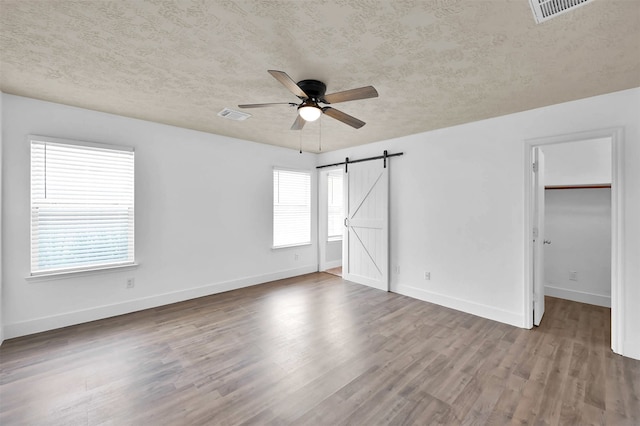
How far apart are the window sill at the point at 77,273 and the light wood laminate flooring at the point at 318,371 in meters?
0.61

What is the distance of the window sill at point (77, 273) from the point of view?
10.2 feet

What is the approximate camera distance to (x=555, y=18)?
5.56 ft

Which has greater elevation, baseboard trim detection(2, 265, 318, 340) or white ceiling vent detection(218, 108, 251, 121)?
white ceiling vent detection(218, 108, 251, 121)

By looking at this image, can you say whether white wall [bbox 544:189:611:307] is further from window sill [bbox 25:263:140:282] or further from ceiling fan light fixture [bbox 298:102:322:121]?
window sill [bbox 25:263:140:282]

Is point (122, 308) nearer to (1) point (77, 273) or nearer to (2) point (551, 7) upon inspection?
(1) point (77, 273)

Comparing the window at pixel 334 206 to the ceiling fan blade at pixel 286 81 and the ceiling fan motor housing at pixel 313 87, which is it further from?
the ceiling fan blade at pixel 286 81

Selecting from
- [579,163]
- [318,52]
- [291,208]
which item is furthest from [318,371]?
[579,163]

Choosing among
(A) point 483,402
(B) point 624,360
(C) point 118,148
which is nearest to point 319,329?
(A) point 483,402

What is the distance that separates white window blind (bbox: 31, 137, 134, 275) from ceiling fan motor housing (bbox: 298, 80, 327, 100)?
8.81 feet

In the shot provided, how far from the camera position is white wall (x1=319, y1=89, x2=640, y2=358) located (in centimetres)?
270

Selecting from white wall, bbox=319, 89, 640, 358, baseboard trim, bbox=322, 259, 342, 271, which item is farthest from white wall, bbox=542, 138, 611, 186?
baseboard trim, bbox=322, 259, 342, 271

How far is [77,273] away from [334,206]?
493 cm

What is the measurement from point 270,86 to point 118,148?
2.37 meters

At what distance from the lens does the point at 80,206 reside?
3.34 m
